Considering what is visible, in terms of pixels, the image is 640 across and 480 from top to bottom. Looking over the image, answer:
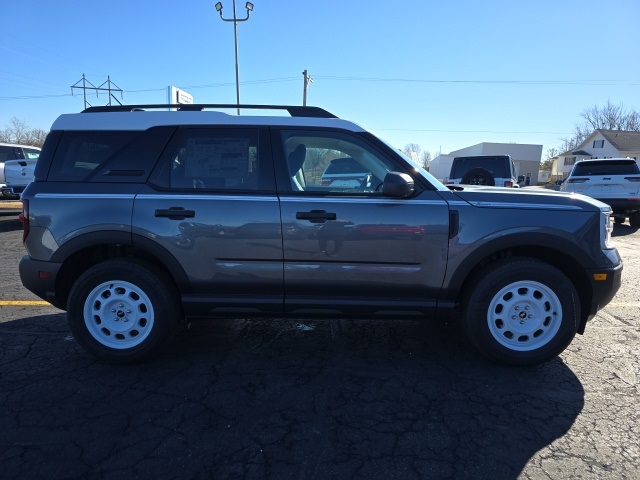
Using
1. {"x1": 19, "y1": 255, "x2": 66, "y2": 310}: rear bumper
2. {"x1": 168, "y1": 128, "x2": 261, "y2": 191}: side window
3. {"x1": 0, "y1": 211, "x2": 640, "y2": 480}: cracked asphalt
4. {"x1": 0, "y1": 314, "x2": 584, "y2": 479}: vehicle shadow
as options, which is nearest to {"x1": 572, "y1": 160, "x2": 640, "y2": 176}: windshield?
{"x1": 0, "y1": 211, "x2": 640, "y2": 480}: cracked asphalt

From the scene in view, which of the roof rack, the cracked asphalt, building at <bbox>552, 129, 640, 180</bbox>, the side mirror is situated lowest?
the cracked asphalt

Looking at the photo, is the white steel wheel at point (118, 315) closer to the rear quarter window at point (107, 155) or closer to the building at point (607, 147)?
the rear quarter window at point (107, 155)

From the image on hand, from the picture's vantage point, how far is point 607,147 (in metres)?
51.8

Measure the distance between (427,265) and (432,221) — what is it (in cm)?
34

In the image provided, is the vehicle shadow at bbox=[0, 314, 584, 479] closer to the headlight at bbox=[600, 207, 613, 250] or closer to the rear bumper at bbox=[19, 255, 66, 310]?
the rear bumper at bbox=[19, 255, 66, 310]

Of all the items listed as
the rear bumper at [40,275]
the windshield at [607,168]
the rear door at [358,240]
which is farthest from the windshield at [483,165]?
the rear bumper at [40,275]

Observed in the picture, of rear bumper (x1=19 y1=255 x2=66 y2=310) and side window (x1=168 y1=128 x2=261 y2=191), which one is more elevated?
side window (x1=168 y1=128 x2=261 y2=191)

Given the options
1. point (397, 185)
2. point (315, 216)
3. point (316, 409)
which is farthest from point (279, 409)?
point (397, 185)

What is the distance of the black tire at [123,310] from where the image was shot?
130 inches

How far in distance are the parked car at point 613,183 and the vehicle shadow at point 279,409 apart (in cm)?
958

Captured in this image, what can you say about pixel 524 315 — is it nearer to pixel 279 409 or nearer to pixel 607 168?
pixel 279 409

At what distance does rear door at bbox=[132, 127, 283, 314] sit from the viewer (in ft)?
10.5

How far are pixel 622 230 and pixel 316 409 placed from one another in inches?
471

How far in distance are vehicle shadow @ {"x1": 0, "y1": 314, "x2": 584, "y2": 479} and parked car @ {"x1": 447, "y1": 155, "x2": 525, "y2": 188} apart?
6967mm
